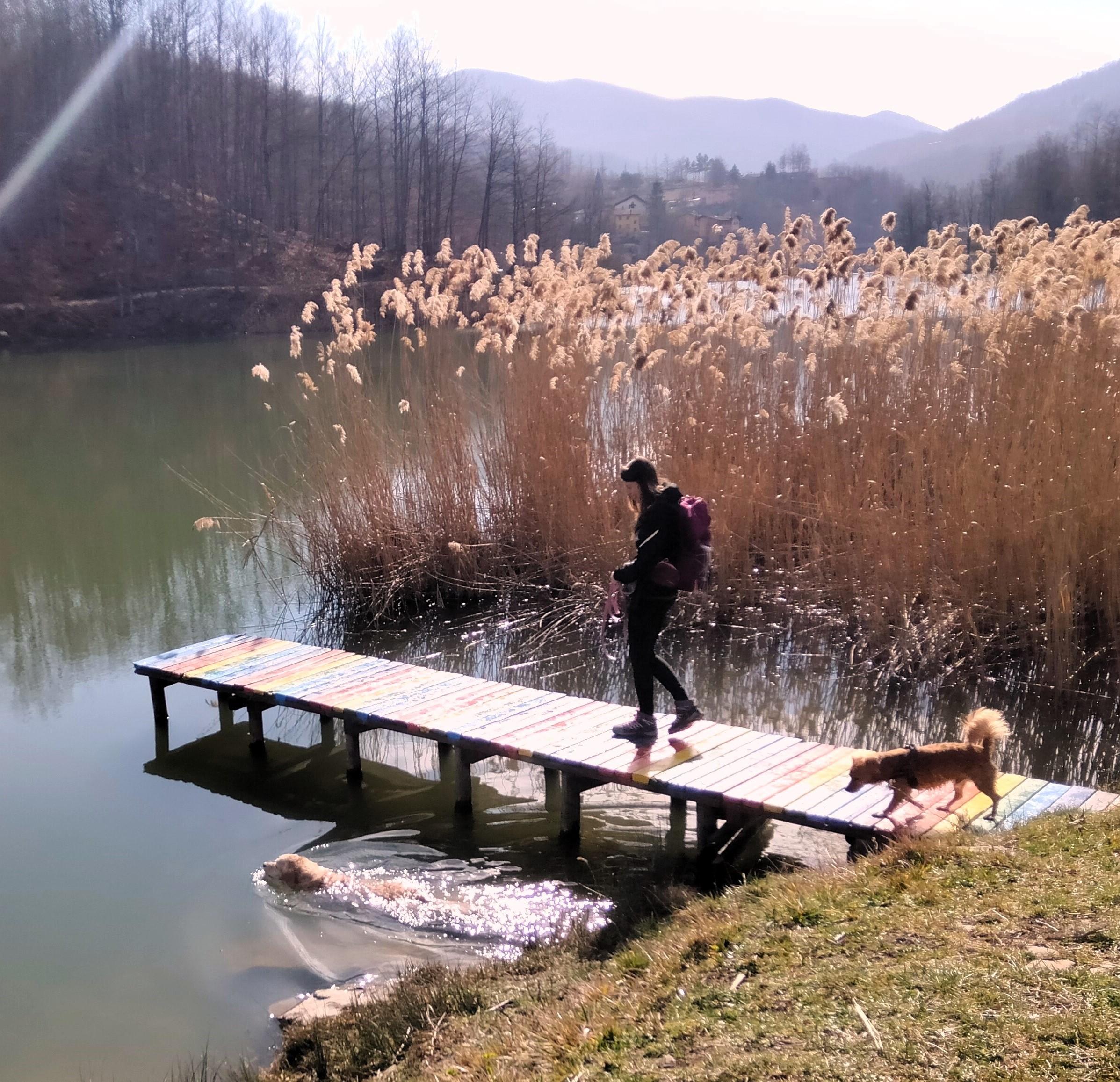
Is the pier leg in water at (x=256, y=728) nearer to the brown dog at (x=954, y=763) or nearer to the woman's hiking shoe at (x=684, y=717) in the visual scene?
the woman's hiking shoe at (x=684, y=717)

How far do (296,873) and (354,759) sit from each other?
3.98 feet

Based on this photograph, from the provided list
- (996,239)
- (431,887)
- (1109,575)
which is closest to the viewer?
(431,887)

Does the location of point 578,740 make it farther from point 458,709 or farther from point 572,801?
point 458,709

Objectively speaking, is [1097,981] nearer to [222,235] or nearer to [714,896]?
[714,896]

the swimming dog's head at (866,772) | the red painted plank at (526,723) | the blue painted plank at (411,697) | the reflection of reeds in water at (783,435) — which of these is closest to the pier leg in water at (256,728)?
the blue painted plank at (411,697)

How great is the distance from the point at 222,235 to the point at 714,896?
4174 cm

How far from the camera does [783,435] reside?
7.82 m

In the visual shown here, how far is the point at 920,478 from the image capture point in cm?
680

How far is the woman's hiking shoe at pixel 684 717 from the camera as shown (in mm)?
5352

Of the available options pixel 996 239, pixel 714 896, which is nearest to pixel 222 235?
pixel 996 239

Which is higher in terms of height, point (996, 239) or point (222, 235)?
point (222, 235)

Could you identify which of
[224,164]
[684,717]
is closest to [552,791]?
[684,717]

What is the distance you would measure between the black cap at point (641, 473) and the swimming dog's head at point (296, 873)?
211 centimetres

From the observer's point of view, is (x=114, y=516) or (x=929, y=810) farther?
(x=114, y=516)
